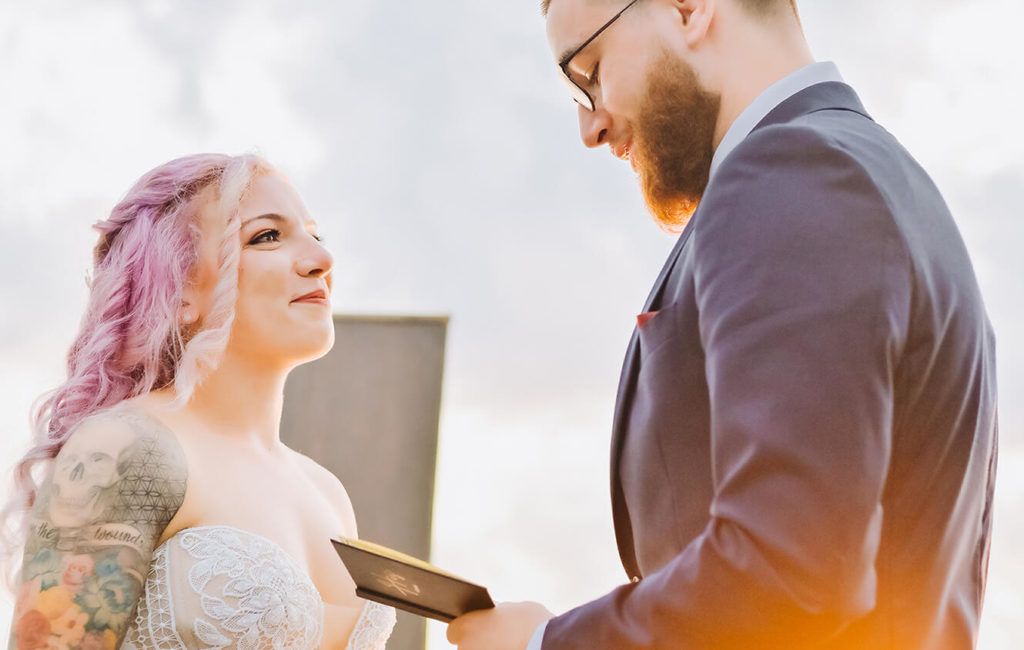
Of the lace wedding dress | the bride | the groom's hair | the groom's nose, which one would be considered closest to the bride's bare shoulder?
the bride

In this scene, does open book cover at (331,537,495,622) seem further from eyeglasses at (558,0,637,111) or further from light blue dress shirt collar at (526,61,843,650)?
eyeglasses at (558,0,637,111)

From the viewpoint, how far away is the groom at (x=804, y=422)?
1230 mm

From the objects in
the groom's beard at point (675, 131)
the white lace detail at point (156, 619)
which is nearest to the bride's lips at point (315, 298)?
the white lace detail at point (156, 619)

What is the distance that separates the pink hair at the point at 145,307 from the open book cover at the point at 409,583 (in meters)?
1.54

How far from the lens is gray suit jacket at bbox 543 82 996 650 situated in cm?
123

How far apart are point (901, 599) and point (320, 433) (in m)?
5.94

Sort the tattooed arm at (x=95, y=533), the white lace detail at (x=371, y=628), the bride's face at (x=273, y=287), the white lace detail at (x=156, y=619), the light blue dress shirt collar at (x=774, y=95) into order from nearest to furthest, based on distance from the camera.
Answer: the light blue dress shirt collar at (x=774, y=95) < the tattooed arm at (x=95, y=533) < the white lace detail at (x=156, y=619) < the white lace detail at (x=371, y=628) < the bride's face at (x=273, y=287)

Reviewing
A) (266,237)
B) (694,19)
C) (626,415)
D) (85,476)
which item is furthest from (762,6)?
(85,476)

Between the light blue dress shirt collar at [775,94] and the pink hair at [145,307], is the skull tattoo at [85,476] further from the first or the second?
the light blue dress shirt collar at [775,94]

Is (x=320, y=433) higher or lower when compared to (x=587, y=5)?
lower

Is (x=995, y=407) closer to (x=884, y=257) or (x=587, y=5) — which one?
(x=884, y=257)

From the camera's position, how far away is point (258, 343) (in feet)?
10.5

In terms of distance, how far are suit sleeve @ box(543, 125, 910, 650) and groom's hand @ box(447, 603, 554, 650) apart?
161 millimetres

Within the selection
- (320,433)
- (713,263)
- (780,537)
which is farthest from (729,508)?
(320,433)
